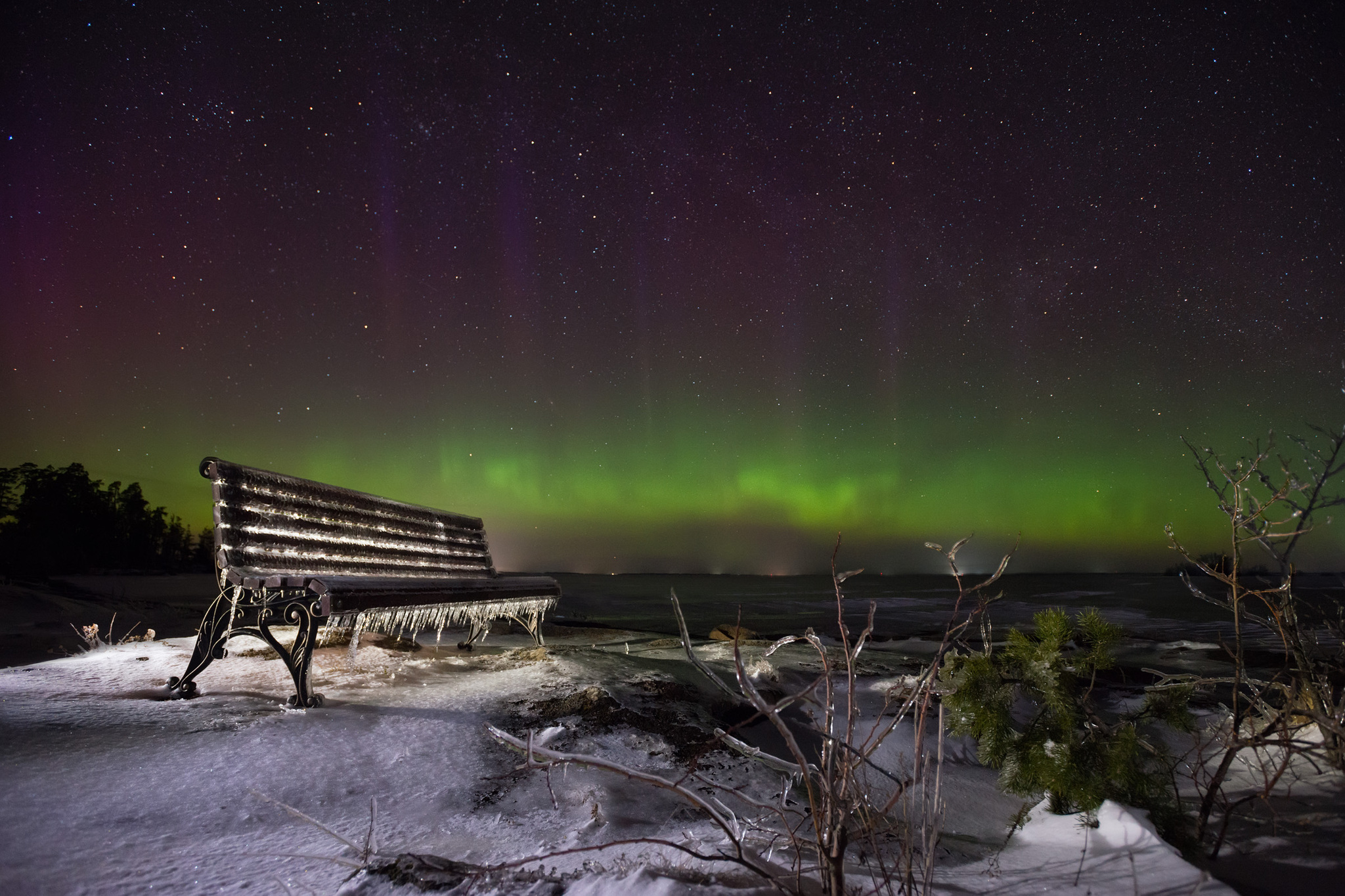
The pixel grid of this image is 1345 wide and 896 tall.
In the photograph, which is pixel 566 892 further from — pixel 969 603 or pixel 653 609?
pixel 969 603

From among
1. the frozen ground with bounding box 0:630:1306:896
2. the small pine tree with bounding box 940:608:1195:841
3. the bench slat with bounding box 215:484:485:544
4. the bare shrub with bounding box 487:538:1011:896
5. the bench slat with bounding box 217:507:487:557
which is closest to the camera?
the bare shrub with bounding box 487:538:1011:896

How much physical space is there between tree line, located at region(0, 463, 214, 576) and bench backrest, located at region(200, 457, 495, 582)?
72.6 feet

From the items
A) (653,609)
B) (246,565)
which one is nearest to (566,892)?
(246,565)

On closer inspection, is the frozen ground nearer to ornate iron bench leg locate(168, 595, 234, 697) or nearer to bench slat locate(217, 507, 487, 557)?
ornate iron bench leg locate(168, 595, 234, 697)

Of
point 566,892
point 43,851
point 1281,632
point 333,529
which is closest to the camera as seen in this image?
point 566,892

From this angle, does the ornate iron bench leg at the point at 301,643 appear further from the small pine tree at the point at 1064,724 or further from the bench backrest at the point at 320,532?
the small pine tree at the point at 1064,724

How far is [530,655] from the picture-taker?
5.93m

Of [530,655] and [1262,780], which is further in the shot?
[530,655]

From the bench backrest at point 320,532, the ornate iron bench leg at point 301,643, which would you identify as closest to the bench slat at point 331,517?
the bench backrest at point 320,532

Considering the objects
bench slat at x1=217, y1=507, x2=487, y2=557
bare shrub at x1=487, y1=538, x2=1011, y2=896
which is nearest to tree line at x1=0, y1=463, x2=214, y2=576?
bench slat at x1=217, y1=507, x2=487, y2=557

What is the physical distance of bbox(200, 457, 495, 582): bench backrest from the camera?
3.87m

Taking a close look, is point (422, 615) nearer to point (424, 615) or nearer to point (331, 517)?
point (424, 615)

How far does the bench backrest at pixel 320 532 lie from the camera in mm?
3873

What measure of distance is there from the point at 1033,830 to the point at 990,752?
13.4 inches
